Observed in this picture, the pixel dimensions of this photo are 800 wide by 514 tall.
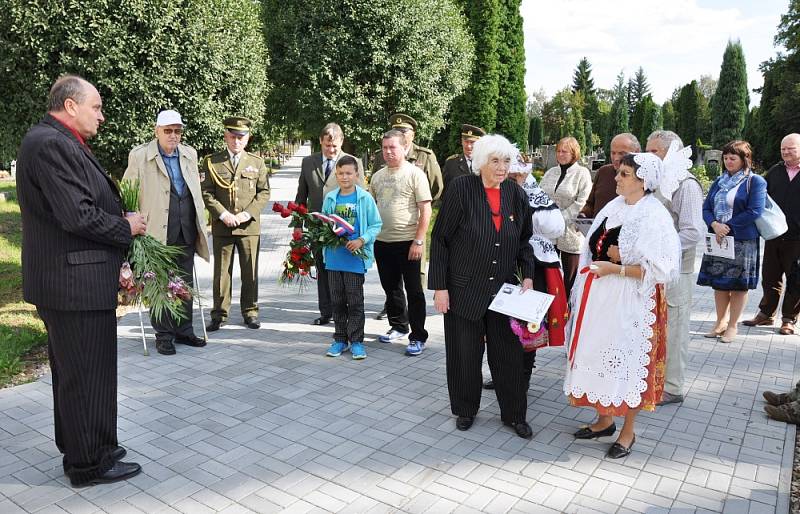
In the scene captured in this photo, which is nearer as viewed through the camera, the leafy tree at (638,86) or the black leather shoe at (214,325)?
the black leather shoe at (214,325)

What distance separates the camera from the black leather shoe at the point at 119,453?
3704 mm

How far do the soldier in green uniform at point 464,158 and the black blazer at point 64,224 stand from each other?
3.93 m

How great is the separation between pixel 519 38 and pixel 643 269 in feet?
79.7

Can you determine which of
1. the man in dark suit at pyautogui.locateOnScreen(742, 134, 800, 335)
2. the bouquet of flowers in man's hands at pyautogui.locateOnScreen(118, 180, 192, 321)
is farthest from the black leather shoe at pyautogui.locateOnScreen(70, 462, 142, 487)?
the man in dark suit at pyautogui.locateOnScreen(742, 134, 800, 335)

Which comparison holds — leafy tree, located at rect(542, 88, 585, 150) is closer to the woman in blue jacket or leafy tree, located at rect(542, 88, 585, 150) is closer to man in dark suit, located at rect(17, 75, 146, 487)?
the woman in blue jacket

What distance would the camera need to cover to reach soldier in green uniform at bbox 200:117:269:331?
21.7 ft

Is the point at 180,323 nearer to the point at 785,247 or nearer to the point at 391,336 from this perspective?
the point at 391,336

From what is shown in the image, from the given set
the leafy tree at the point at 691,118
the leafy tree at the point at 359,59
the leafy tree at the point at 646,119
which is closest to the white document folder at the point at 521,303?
the leafy tree at the point at 359,59

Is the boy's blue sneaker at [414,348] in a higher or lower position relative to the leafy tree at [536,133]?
lower

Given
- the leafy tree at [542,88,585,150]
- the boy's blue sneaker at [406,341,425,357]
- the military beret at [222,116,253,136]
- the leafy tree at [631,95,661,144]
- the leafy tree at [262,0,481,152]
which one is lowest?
the boy's blue sneaker at [406,341,425,357]

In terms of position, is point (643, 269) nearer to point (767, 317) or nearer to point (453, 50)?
point (767, 317)

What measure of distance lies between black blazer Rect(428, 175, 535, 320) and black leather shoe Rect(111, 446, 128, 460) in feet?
7.36

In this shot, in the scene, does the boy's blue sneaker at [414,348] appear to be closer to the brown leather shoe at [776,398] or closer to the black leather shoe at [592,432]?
the black leather shoe at [592,432]

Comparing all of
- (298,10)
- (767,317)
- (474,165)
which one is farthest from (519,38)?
(474,165)
